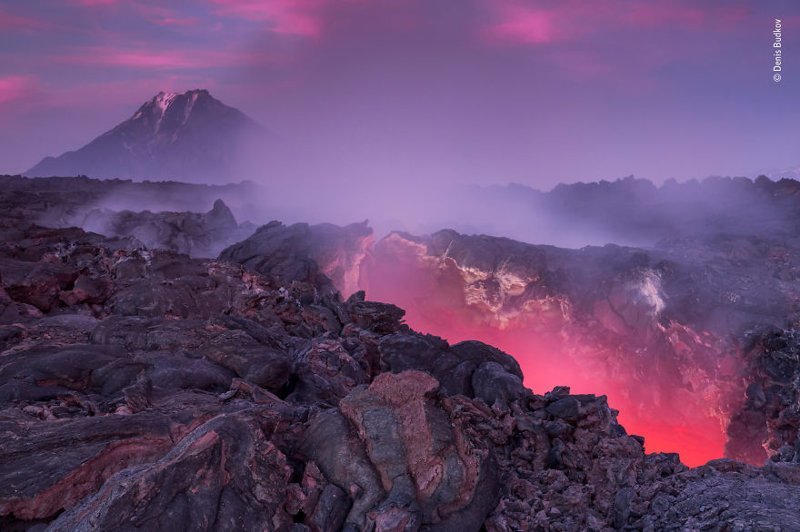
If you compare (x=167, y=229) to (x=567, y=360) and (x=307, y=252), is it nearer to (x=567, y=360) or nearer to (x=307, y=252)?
(x=307, y=252)

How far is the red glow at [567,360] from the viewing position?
33.5 meters

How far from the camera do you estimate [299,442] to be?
8766 millimetres

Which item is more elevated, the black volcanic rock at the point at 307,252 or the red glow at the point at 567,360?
the black volcanic rock at the point at 307,252

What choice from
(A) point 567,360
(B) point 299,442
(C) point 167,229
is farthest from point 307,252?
(B) point 299,442

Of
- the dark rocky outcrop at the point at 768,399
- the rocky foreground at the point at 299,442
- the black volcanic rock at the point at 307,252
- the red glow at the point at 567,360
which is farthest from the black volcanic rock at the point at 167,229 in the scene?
the dark rocky outcrop at the point at 768,399

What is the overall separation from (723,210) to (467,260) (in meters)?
32.5

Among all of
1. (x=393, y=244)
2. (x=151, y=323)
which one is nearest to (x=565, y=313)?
(x=393, y=244)

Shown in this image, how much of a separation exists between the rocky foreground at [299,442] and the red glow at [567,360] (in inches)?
959

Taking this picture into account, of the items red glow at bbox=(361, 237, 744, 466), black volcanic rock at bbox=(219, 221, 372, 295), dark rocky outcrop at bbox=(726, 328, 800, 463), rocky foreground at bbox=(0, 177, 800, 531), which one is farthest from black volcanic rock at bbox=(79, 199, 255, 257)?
dark rocky outcrop at bbox=(726, 328, 800, 463)

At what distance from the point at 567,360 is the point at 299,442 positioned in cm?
3835

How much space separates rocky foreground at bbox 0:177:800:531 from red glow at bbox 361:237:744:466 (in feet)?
79.9

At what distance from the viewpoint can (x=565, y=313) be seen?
4147 cm

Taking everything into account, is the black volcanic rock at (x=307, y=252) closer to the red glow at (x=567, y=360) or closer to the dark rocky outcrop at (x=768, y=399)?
the red glow at (x=567, y=360)

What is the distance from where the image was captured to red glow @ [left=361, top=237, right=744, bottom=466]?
33.5 metres
